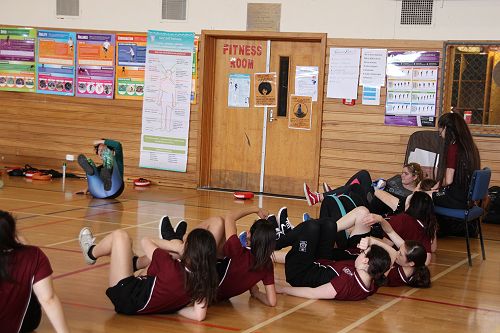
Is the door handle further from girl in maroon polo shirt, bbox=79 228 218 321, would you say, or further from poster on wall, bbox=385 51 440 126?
girl in maroon polo shirt, bbox=79 228 218 321

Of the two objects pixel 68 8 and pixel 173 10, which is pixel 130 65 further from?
pixel 68 8

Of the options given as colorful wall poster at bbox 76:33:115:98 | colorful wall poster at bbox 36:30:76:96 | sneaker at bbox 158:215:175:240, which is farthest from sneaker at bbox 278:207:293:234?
colorful wall poster at bbox 36:30:76:96

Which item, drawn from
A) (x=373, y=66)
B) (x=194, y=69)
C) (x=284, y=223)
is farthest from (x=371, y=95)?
(x=284, y=223)

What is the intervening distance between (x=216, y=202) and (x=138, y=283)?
209 inches

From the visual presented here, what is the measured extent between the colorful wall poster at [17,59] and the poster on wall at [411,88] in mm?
5478

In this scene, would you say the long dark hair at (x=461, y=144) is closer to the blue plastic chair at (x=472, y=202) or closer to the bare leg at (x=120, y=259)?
the blue plastic chair at (x=472, y=202)

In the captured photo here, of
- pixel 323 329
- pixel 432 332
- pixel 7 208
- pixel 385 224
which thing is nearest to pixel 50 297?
pixel 323 329

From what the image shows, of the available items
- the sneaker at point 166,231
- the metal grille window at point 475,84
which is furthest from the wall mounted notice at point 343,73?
the sneaker at point 166,231

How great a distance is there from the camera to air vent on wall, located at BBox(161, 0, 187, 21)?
10812 mm

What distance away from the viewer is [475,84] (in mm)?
9438

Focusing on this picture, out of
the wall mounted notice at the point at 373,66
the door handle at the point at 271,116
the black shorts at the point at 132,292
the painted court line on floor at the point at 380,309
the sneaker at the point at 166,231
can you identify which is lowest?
the painted court line on floor at the point at 380,309

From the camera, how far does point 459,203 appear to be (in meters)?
6.80

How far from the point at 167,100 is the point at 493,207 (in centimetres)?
477

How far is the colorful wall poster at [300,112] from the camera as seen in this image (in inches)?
409
